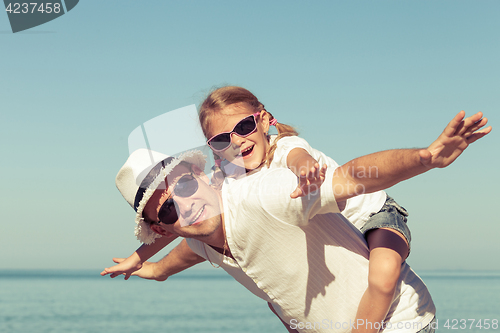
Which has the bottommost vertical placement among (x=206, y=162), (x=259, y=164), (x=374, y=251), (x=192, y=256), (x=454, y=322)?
(x=454, y=322)

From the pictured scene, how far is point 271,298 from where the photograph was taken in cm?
271

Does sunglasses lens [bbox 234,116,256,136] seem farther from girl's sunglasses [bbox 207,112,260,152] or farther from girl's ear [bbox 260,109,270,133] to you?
girl's ear [bbox 260,109,270,133]

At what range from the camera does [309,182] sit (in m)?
1.88

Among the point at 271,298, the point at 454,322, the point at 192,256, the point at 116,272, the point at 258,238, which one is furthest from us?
the point at 192,256

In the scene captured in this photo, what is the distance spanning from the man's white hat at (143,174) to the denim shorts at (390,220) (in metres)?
1.27

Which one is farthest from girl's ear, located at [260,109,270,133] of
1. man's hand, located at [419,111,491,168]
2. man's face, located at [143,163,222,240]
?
man's hand, located at [419,111,491,168]

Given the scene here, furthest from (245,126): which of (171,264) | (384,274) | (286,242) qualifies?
(384,274)

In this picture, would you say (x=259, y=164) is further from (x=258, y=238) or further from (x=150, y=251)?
(x=258, y=238)

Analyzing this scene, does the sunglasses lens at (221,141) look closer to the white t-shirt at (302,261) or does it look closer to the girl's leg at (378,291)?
the white t-shirt at (302,261)

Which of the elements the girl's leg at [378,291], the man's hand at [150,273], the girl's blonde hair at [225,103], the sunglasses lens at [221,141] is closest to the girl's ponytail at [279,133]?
the girl's blonde hair at [225,103]

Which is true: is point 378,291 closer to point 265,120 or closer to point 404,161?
point 404,161

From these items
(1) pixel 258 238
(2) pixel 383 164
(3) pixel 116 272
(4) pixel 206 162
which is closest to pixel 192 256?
(3) pixel 116 272

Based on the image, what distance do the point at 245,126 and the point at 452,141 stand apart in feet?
8.67

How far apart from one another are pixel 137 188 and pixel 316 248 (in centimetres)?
126
